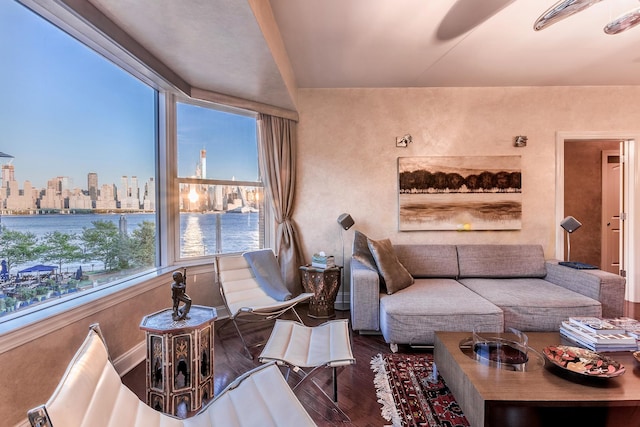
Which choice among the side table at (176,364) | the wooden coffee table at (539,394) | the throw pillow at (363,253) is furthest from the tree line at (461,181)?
the side table at (176,364)

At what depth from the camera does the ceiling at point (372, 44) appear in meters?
1.97

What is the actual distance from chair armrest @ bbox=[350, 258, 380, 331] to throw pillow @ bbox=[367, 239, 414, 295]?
0.47ft

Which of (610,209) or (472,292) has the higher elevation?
(610,209)

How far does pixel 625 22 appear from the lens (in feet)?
5.99

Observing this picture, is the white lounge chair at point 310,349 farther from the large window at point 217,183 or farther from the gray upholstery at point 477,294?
the large window at point 217,183

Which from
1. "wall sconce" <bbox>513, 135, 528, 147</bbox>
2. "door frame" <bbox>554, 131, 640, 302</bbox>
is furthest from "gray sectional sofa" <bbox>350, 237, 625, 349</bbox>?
"wall sconce" <bbox>513, 135, 528, 147</bbox>

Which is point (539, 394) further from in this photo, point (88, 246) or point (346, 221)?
point (88, 246)

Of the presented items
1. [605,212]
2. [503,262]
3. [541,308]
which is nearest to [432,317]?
[541,308]

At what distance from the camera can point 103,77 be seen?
7.27 feet

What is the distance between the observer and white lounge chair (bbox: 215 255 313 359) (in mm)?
2576

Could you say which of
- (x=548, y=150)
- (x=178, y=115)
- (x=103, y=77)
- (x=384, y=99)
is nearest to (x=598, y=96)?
(x=548, y=150)

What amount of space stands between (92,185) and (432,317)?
2.78 m

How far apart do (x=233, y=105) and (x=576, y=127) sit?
4.16 meters

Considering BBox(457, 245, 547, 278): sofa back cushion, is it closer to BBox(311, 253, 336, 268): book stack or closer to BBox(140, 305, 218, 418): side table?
BBox(311, 253, 336, 268): book stack
